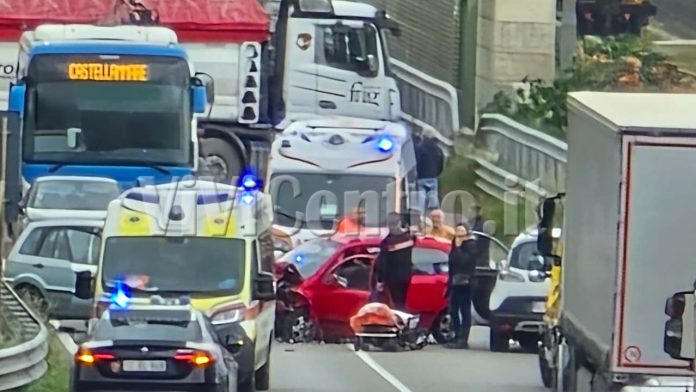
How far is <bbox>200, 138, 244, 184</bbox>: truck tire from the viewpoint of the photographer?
16094mm

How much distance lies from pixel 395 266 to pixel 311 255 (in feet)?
2.33

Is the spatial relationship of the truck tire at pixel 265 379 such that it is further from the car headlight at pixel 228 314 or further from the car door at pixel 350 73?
the car door at pixel 350 73

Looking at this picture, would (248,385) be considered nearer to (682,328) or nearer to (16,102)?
(16,102)

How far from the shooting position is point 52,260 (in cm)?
1609

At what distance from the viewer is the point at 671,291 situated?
1153cm

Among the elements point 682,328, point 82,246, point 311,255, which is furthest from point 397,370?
point 682,328

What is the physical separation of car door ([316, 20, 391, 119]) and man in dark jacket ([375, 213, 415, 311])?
1.25 m

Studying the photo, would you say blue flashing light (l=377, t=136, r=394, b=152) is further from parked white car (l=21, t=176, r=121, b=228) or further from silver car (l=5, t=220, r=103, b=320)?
silver car (l=5, t=220, r=103, b=320)

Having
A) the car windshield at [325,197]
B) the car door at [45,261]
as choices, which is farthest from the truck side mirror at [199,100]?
the car door at [45,261]

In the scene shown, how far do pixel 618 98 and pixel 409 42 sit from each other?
389cm

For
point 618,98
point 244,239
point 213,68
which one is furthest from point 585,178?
point 213,68

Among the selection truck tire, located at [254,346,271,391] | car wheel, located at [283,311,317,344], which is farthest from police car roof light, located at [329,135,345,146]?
truck tire, located at [254,346,271,391]

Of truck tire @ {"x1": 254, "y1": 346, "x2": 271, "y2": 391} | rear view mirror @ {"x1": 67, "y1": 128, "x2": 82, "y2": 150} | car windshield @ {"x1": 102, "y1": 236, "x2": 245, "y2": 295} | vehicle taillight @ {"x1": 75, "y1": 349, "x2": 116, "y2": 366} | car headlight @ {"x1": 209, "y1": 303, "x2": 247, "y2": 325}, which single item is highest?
rear view mirror @ {"x1": 67, "y1": 128, "x2": 82, "y2": 150}

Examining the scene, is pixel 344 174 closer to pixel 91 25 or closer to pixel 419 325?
pixel 419 325
